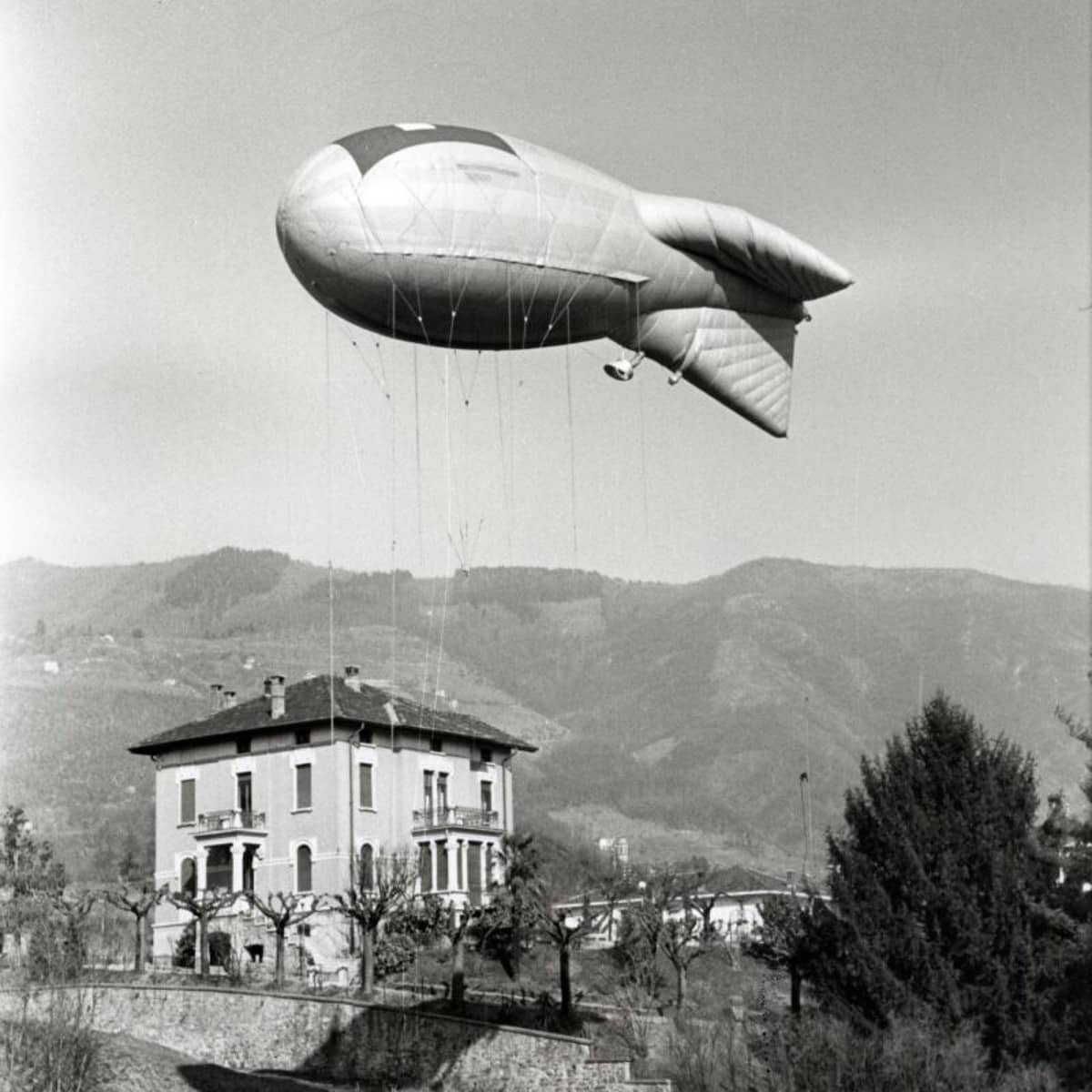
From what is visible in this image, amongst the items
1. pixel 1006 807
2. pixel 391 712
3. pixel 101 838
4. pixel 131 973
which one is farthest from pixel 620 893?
pixel 101 838

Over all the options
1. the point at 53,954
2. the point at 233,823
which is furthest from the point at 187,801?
the point at 53,954

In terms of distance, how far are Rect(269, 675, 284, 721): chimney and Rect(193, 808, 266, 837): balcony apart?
157 inches

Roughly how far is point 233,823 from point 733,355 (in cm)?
3832

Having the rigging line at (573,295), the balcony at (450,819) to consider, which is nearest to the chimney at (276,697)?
the balcony at (450,819)

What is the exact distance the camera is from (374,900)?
57.9 metres

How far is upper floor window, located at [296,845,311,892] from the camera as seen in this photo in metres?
67.5

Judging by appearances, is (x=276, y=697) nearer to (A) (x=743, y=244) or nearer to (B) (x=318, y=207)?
(A) (x=743, y=244)

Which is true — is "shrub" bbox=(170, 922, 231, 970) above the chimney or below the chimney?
below

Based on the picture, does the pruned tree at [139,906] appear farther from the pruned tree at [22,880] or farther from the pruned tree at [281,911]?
the pruned tree at [281,911]

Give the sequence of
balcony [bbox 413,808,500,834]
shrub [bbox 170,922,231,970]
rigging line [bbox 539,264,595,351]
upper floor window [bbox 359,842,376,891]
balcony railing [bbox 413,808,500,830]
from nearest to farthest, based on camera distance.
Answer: rigging line [bbox 539,264,595,351], upper floor window [bbox 359,842,376,891], shrub [bbox 170,922,231,970], balcony [bbox 413,808,500,834], balcony railing [bbox 413,808,500,830]

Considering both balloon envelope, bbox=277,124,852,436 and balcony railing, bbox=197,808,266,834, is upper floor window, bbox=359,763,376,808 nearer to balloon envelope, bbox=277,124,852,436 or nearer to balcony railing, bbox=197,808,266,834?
balcony railing, bbox=197,808,266,834

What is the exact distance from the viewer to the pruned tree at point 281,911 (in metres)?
56.9

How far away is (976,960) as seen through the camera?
150 feet

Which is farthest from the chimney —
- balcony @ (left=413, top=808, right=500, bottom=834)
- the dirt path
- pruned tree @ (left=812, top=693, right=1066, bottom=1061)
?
pruned tree @ (left=812, top=693, right=1066, bottom=1061)
